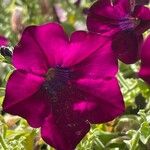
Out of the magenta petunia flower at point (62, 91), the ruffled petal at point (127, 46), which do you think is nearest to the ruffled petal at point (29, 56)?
the magenta petunia flower at point (62, 91)

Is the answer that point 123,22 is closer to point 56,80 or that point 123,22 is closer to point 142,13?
point 142,13

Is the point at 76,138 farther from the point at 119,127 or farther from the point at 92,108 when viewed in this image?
the point at 119,127

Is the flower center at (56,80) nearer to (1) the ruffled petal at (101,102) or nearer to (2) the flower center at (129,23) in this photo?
(1) the ruffled petal at (101,102)

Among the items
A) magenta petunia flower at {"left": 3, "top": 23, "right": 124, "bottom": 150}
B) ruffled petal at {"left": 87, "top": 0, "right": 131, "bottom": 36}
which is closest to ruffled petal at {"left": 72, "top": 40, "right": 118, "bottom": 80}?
magenta petunia flower at {"left": 3, "top": 23, "right": 124, "bottom": 150}

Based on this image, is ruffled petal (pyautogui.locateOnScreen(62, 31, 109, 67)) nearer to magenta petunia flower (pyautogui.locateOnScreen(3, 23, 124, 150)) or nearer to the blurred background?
magenta petunia flower (pyautogui.locateOnScreen(3, 23, 124, 150))

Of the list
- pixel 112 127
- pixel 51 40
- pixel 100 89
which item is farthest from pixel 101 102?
pixel 112 127

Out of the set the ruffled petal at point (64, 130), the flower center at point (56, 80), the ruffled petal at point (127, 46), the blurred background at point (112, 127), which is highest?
the ruffled petal at point (127, 46)
